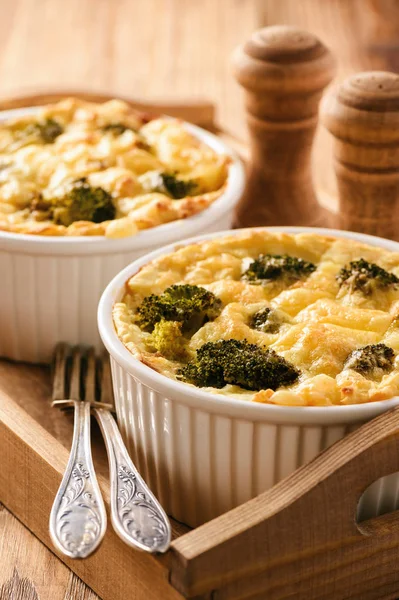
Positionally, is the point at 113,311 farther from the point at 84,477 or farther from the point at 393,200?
the point at 393,200

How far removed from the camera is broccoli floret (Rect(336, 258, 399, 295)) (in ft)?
8.18

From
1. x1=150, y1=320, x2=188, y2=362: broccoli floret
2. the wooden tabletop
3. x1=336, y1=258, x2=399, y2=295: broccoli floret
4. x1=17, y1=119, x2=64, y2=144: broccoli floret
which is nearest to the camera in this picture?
x1=150, y1=320, x2=188, y2=362: broccoli floret

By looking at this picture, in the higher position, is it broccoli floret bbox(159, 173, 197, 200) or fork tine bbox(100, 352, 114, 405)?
broccoli floret bbox(159, 173, 197, 200)

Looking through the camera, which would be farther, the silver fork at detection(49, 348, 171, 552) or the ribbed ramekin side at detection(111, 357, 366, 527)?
the ribbed ramekin side at detection(111, 357, 366, 527)

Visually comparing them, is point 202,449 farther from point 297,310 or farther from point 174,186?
point 174,186

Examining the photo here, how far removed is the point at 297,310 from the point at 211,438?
0.46 m

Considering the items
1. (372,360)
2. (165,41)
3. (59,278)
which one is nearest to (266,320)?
(372,360)

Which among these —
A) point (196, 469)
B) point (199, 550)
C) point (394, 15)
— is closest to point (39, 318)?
point (196, 469)

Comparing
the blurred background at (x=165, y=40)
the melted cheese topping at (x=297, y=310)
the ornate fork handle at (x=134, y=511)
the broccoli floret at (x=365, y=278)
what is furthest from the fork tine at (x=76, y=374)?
the blurred background at (x=165, y=40)

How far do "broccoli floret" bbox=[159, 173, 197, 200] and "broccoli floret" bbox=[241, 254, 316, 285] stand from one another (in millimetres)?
593

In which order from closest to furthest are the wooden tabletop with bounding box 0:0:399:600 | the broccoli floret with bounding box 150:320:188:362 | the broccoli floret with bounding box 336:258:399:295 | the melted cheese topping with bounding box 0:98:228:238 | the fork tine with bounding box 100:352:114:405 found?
the broccoli floret with bounding box 150:320:188:362
the broccoli floret with bounding box 336:258:399:295
the fork tine with bounding box 100:352:114:405
the melted cheese topping with bounding box 0:98:228:238
the wooden tabletop with bounding box 0:0:399:600

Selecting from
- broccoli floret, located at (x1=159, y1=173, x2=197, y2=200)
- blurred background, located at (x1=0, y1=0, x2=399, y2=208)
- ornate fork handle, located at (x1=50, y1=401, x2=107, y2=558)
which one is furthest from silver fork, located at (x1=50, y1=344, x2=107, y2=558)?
blurred background, located at (x1=0, y1=0, x2=399, y2=208)

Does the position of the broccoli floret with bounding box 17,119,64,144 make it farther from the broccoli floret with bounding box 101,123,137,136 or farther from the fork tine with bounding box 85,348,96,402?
the fork tine with bounding box 85,348,96,402

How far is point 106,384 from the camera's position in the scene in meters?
2.68
